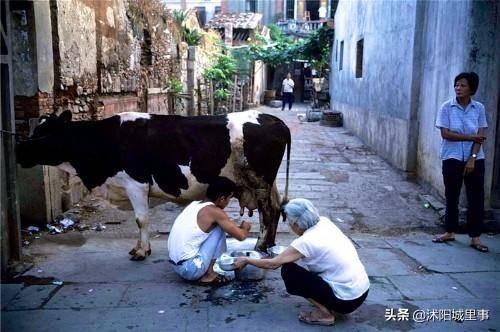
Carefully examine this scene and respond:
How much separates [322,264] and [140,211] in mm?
2252

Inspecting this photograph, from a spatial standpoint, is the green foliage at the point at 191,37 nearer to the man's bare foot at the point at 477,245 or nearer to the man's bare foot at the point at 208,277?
the man's bare foot at the point at 477,245

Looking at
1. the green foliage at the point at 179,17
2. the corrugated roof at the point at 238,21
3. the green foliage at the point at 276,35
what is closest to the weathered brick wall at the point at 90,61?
the green foliage at the point at 179,17

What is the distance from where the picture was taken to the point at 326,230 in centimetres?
352

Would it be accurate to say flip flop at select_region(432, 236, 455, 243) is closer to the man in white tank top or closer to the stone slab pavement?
the stone slab pavement

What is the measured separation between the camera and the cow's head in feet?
16.1

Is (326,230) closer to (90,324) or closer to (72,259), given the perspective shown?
(90,324)

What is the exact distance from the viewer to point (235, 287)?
429 cm

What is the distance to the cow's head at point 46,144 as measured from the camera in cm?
490

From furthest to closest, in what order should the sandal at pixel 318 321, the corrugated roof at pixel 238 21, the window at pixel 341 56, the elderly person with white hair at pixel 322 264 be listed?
the corrugated roof at pixel 238 21, the window at pixel 341 56, the sandal at pixel 318 321, the elderly person with white hair at pixel 322 264

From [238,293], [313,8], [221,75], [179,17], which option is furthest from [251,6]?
[238,293]

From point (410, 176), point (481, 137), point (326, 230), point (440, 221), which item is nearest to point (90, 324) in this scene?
point (326, 230)

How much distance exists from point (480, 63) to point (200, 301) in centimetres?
452

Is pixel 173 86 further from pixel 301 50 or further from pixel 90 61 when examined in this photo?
pixel 301 50

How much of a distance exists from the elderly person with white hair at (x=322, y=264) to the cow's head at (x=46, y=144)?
2.65m
